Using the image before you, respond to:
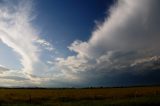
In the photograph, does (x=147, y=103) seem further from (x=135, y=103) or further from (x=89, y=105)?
(x=89, y=105)

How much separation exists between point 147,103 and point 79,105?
8.87m

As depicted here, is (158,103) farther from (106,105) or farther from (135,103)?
(106,105)

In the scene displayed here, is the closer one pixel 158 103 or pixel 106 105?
pixel 106 105

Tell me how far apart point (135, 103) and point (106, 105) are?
4.31 metres

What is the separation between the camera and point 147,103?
35.2 meters

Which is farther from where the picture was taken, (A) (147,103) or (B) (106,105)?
(A) (147,103)

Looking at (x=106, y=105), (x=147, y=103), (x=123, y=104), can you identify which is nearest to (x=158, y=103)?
(x=147, y=103)

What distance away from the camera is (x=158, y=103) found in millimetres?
35344

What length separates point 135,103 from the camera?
34844 mm

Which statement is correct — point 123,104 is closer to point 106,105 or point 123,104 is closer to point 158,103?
point 106,105

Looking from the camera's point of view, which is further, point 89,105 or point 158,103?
point 158,103

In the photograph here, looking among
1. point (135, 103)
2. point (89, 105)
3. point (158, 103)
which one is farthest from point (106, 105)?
point (158, 103)

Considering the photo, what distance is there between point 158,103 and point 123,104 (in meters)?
4.90

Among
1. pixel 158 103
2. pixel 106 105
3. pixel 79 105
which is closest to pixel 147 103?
pixel 158 103
